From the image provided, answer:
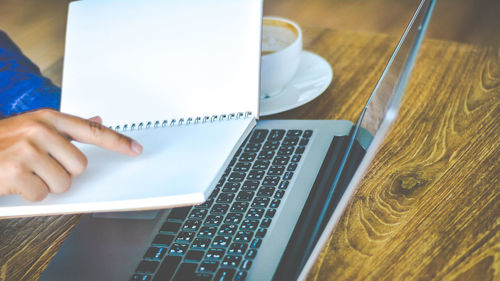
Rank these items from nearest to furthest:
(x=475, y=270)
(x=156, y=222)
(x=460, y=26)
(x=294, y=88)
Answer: (x=475, y=270)
(x=156, y=222)
(x=294, y=88)
(x=460, y=26)

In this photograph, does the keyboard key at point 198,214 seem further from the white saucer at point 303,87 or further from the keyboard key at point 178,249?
the white saucer at point 303,87

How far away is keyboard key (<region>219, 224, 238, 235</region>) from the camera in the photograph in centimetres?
47

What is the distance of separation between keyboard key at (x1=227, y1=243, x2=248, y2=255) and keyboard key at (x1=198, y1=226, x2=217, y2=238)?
0.03 m

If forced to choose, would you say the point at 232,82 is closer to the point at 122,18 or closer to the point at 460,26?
the point at 122,18

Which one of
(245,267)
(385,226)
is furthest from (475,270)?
(245,267)

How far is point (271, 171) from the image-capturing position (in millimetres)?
546

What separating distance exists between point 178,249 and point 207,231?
37 mm

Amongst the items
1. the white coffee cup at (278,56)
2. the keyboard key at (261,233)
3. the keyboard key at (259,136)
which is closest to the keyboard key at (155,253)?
the keyboard key at (261,233)

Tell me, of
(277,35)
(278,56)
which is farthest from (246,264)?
(277,35)

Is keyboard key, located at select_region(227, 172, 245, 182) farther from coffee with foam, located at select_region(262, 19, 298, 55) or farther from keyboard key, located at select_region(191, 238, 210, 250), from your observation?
coffee with foam, located at select_region(262, 19, 298, 55)

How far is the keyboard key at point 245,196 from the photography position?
51 cm

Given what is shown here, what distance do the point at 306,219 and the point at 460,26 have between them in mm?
2038

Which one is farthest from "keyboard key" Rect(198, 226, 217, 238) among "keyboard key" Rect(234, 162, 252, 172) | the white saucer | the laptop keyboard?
the white saucer

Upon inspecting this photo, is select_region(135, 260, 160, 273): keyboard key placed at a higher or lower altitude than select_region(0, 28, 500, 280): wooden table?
lower
